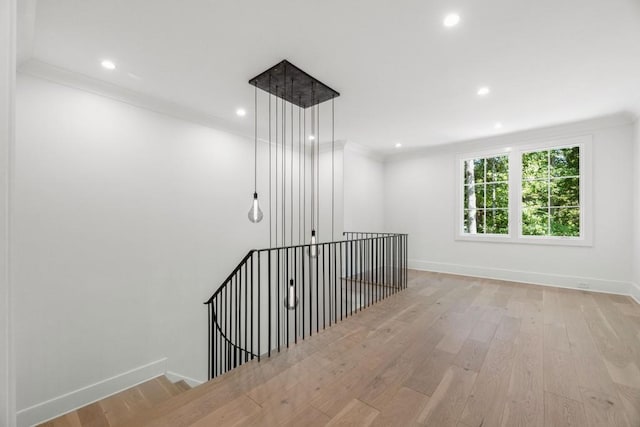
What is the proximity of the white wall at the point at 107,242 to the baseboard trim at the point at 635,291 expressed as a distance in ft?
21.0

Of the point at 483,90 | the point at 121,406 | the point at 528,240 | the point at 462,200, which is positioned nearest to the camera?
the point at 121,406

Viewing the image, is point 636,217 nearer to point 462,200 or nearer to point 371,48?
point 462,200

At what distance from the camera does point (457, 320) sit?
3.24 m

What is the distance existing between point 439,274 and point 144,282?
5.52 meters

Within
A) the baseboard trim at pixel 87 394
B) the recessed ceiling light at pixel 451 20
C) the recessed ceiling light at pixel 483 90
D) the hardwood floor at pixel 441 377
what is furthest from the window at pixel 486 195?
the baseboard trim at pixel 87 394

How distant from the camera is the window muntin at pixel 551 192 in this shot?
15.4 feet

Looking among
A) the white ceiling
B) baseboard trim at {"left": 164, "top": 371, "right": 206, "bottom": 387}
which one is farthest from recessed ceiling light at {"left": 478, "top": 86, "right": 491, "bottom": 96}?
baseboard trim at {"left": 164, "top": 371, "right": 206, "bottom": 387}

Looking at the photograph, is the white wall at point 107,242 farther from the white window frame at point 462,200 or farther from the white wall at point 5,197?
the white window frame at point 462,200

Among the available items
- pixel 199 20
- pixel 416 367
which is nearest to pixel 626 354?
pixel 416 367

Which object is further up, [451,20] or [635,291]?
[451,20]

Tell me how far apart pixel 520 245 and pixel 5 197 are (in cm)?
658

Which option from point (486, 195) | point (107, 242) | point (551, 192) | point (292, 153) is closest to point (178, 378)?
point (107, 242)

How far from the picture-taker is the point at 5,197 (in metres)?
1.07

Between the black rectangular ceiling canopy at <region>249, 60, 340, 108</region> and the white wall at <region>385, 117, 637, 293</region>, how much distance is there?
3653 mm
